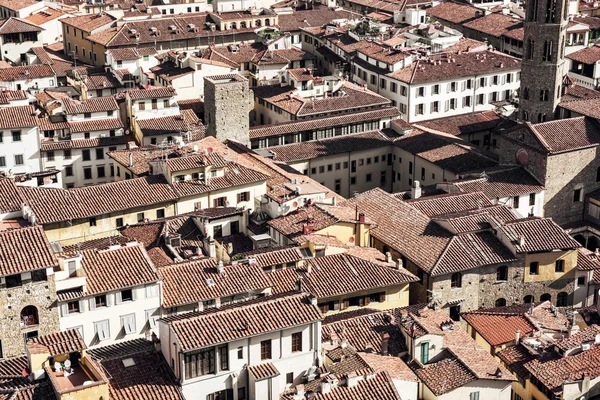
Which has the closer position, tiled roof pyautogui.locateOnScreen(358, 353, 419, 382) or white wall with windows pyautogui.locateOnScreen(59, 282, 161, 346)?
tiled roof pyautogui.locateOnScreen(358, 353, 419, 382)

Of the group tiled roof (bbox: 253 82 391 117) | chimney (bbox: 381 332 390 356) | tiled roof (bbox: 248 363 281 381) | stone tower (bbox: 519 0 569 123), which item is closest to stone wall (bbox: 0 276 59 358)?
tiled roof (bbox: 248 363 281 381)

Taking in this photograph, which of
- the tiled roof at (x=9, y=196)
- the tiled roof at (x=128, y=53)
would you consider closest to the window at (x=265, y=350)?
the tiled roof at (x=9, y=196)

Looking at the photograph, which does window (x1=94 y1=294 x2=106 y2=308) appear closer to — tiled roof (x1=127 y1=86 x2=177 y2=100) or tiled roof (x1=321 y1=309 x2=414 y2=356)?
tiled roof (x1=321 y1=309 x2=414 y2=356)

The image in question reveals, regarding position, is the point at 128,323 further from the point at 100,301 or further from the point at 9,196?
the point at 9,196

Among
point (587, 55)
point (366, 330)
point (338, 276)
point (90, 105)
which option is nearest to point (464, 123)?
point (587, 55)

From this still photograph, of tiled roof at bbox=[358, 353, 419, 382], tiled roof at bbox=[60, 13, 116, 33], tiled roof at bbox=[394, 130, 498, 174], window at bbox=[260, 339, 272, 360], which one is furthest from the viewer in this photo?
tiled roof at bbox=[60, 13, 116, 33]
